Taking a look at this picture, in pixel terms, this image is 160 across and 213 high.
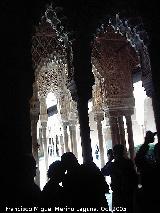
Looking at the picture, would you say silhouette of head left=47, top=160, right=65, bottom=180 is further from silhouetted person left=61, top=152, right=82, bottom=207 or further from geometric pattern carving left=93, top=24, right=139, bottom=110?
geometric pattern carving left=93, top=24, right=139, bottom=110

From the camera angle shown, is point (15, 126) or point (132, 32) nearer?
point (15, 126)

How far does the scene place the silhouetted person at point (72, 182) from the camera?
3014 millimetres

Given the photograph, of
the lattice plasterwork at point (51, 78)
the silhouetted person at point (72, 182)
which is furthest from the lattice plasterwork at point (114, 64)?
the silhouetted person at point (72, 182)

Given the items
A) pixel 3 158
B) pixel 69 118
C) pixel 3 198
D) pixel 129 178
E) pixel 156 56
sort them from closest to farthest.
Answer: pixel 3 198
pixel 3 158
pixel 129 178
pixel 156 56
pixel 69 118

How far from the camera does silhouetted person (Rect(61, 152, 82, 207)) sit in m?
3.01

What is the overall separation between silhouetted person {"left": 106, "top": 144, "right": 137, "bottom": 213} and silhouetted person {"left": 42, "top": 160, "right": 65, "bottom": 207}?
49.9 inches

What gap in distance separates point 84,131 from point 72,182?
1.57 m

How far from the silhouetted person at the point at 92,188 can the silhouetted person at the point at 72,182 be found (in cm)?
5

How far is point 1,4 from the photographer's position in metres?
4.28

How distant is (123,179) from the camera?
162 inches

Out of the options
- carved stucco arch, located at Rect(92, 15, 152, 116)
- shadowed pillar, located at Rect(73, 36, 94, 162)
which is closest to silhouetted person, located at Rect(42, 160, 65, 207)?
shadowed pillar, located at Rect(73, 36, 94, 162)

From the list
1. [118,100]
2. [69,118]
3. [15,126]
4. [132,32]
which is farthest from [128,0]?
[69,118]

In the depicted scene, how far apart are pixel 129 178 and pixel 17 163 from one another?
5.71ft

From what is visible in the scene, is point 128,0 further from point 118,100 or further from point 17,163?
point 118,100
